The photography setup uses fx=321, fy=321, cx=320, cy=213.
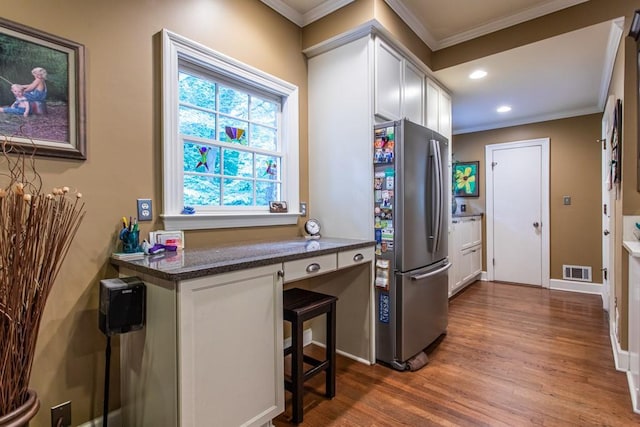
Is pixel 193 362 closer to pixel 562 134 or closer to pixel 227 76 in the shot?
pixel 227 76

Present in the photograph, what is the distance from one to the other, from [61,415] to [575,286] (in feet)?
18.0

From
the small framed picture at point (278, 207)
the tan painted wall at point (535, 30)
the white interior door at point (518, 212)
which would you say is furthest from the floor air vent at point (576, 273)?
the small framed picture at point (278, 207)

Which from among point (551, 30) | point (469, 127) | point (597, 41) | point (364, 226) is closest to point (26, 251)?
point (364, 226)

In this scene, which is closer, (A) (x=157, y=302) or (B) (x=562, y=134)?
(A) (x=157, y=302)

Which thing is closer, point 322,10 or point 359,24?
point 359,24

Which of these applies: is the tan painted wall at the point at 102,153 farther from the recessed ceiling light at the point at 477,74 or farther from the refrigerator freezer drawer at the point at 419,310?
the refrigerator freezer drawer at the point at 419,310

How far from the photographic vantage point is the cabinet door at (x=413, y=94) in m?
2.79

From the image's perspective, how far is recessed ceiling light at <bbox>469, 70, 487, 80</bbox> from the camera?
3107 mm

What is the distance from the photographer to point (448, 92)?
3625mm

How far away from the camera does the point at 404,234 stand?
2.26 meters

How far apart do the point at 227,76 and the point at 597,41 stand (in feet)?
9.41

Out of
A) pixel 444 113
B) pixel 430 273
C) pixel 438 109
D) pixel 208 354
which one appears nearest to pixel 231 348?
pixel 208 354

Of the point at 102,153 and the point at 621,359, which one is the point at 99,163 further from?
the point at 621,359

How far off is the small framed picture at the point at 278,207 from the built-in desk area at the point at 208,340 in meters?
0.77
